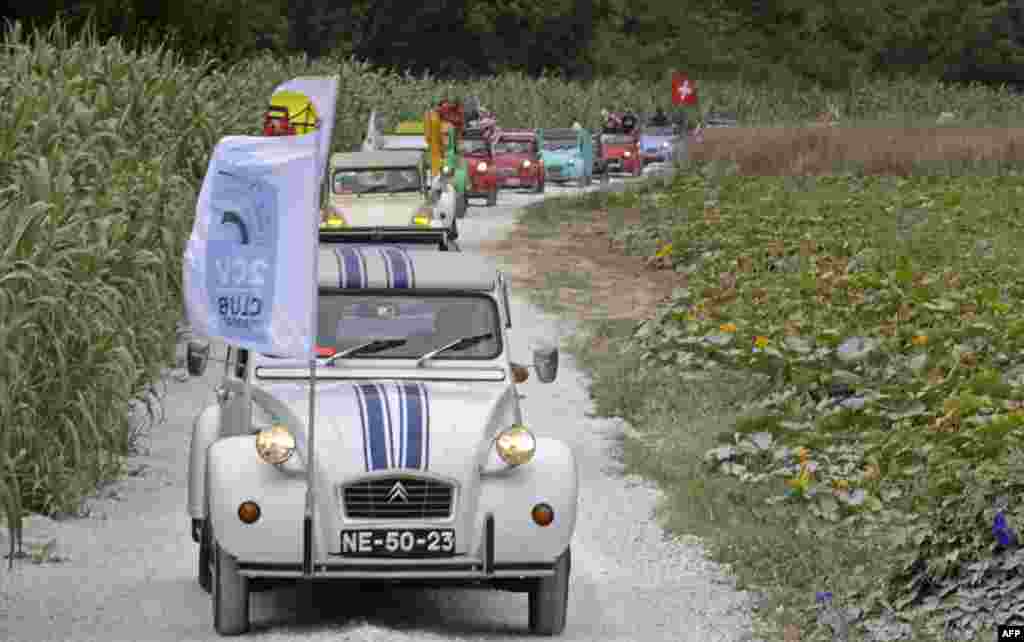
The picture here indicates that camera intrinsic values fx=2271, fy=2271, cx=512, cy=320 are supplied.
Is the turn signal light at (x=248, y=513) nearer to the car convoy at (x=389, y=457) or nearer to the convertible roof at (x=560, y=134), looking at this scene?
the car convoy at (x=389, y=457)

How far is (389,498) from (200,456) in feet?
6.22

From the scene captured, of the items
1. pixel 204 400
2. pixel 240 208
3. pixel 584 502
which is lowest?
pixel 204 400

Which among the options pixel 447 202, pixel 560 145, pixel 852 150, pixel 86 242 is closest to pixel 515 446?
pixel 86 242

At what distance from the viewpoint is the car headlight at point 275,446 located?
1005cm

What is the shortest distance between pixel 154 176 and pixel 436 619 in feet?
28.7

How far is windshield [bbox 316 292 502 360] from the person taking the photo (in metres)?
11.4

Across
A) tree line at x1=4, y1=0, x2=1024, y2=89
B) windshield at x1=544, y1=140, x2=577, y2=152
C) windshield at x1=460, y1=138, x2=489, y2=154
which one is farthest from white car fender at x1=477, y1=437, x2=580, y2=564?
tree line at x1=4, y1=0, x2=1024, y2=89

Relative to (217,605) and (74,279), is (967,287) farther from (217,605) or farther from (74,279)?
(217,605)

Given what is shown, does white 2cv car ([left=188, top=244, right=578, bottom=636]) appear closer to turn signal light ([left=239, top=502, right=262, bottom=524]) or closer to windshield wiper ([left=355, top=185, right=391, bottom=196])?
turn signal light ([left=239, top=502, right=262, bottom=524])

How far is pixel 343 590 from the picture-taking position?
1140 centimetres

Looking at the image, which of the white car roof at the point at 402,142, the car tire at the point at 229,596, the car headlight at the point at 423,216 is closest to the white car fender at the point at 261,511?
the car tire at the point at 229,596

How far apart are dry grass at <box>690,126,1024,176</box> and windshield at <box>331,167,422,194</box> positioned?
641 inches

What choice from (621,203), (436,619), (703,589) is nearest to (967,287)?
(703,589)

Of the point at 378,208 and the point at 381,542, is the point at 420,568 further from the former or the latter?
the point at 378,208
